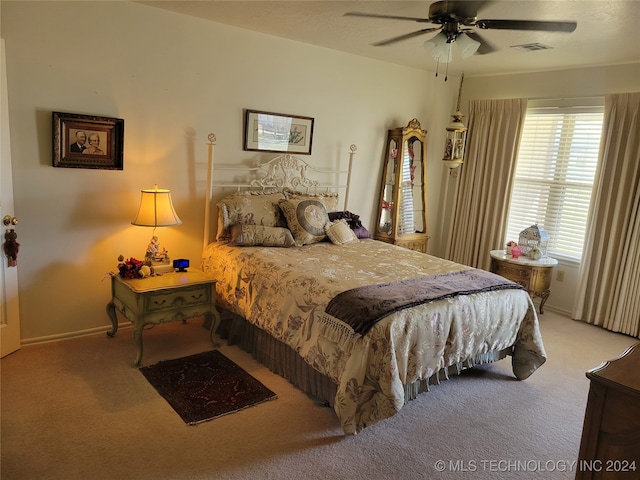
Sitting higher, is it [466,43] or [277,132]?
[466,43]

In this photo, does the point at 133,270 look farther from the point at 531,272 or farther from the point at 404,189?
the point at 531,272

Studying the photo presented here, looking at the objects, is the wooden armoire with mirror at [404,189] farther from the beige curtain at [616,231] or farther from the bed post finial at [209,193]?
the bed post finial at [209,193]

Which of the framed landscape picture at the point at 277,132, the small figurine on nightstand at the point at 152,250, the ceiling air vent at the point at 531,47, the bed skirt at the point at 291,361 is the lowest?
the bed skirt at the point at 291,361

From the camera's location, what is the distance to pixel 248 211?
3770 mm

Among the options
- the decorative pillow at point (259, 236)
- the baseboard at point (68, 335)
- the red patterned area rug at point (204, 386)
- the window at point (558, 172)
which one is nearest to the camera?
the red patterned area rug at point (204, 386)

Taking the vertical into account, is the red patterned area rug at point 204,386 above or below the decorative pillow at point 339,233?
below

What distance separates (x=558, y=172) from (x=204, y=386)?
Result: 13.5 feet

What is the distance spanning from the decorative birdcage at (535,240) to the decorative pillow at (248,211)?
A: 2.50 m

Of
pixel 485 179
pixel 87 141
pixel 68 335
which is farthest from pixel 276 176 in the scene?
pixel 485 179

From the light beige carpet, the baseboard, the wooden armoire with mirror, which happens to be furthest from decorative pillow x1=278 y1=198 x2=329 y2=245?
the baseboard

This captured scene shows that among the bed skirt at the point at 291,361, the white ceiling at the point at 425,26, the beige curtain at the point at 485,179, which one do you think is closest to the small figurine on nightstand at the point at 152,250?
the bed skirt at the point at 291,361

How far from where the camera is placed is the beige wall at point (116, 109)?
120 inches

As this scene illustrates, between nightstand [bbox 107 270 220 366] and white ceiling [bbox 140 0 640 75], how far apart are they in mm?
1972

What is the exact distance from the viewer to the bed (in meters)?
2.42
